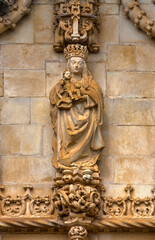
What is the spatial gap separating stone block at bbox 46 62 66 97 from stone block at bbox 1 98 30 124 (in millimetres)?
399

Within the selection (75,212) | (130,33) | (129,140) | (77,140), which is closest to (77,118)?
(77,140)

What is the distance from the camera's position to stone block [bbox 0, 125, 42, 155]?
1516 cm

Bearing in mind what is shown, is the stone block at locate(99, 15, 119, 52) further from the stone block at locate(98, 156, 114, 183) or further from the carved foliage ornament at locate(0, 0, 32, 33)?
the stone block at locate(98, 156, 114, 183)

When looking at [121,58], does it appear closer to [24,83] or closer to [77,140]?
[24,83]

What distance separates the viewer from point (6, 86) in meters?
15.4

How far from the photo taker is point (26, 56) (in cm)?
1561

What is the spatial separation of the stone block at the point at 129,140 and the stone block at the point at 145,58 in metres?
0.88

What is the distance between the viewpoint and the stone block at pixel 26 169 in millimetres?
15039

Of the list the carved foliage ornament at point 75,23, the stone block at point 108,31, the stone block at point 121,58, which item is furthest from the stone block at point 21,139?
the stone block at point 108,31

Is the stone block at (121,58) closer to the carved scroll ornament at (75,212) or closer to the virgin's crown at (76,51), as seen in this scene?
the virgin's crown at (76,51)

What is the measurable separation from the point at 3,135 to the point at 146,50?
92.5 inches

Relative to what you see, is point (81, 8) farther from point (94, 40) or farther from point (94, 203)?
point (94, 203)

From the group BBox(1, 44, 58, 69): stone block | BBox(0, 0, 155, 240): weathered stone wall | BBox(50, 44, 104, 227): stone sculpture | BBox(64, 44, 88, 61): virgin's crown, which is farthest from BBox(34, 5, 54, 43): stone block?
BBox(50, 44, 104, 227): stone sculpture

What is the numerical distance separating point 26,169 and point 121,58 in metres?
2.08
